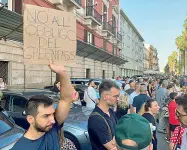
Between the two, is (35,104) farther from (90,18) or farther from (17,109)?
(90,18)

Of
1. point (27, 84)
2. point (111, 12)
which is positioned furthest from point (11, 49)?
point (111, 12)

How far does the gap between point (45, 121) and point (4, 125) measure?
244 cm

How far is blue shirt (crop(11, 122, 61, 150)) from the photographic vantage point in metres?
2.09

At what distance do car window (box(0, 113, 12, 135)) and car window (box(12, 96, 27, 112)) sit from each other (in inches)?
56.6

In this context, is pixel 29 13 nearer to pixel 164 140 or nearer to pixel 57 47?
pixel 57 47

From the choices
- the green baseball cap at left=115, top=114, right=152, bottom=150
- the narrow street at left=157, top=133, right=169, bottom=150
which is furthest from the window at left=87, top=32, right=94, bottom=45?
the green baseball cap at left=115, top=114, right=152, bottom=150

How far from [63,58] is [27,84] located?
12.1m

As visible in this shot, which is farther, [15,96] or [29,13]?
[15,96]

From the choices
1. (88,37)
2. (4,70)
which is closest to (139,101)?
(4,70)

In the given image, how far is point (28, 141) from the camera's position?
6.93 ft

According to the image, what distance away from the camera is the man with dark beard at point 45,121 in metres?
2.12

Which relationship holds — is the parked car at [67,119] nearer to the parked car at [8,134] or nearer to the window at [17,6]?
the parked car at [8,134]

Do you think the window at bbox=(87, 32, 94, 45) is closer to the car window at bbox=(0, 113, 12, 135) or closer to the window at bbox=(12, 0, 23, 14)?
the window at bbox=(12, 0, 23, 14)

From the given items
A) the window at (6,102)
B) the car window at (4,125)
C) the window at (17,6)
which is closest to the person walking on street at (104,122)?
the car window at (4,125)
